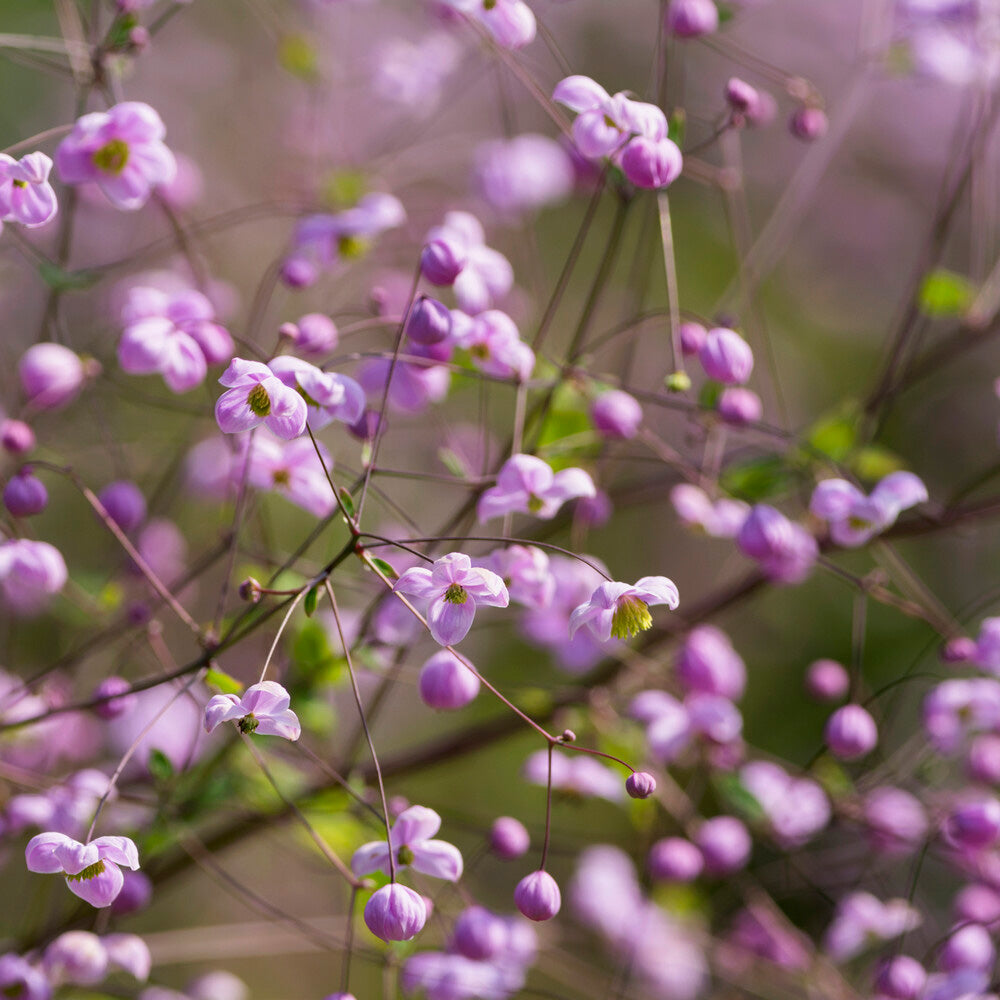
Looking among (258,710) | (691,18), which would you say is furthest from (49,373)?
(691,18)

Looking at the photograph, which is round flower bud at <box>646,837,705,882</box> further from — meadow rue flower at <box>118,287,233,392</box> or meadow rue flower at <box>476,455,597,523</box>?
meadow rue flower at <box>118,287,233,392</box>

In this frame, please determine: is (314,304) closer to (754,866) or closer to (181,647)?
(181,647)

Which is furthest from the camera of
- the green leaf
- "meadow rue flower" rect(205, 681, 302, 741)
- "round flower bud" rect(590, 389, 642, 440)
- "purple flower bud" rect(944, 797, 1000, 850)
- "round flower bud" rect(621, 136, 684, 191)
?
the green leaf

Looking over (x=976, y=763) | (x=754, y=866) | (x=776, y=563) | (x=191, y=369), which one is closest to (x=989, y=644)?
(x=776, y=563)

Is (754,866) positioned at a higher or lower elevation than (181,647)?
lower

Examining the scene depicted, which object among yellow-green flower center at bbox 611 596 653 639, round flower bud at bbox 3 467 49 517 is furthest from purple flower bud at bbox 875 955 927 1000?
round flower bud at bbox 3 467 49 517

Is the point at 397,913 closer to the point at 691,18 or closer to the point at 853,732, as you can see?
the point at 853,732

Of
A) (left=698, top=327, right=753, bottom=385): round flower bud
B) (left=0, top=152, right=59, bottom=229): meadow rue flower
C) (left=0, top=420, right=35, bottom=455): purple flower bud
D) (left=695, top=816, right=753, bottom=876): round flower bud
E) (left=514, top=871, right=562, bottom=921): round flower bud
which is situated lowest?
(left=695, top=816, right=753, bottom=876): round flower bud
